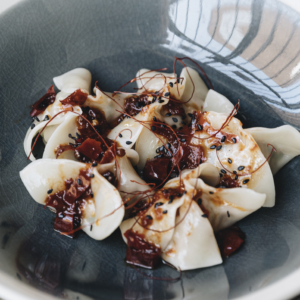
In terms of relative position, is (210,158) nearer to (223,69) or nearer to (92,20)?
(223,69)

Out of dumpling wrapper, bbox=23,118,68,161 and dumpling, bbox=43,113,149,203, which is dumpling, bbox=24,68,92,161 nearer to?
dumpling wrapper, bbox=23,118,68,161

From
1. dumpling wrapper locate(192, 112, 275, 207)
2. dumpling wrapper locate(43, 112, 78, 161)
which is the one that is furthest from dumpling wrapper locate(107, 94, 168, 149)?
dumpling wrapper locate(192, 112, 275, 207)

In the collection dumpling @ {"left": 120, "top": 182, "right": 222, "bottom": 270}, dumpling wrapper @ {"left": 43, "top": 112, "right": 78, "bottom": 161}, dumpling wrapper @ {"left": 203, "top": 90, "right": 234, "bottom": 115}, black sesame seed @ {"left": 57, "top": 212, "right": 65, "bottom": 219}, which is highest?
dumpling wrapper @ {"left": 203, "top": 90, "right": 234, "bottom": 115}

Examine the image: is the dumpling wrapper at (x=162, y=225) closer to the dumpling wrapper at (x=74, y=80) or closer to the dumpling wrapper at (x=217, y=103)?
the dumpling wrapper at (x=217, y=103)

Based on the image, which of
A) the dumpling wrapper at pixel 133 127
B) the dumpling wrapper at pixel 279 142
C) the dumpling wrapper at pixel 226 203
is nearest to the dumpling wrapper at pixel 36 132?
the dumpling wrapper at pixel 133 127

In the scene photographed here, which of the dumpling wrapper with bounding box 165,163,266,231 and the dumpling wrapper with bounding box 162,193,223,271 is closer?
the dumpling wrapper with bounding box 162,193,223,271

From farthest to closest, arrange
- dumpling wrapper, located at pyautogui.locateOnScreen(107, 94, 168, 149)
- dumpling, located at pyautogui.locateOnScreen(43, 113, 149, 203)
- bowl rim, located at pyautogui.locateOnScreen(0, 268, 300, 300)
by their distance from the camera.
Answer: dumpling wrapper, located at pyautogui.locateOnScreen(107, 94, 168, 149) → dumpling, located at pyautogui.locateOnScreen(43, 113, 149, 203) → bowl rim, located at pyautogui.locateOnScreen(0, 268, 300, 300)

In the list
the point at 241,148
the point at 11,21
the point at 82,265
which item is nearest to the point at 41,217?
the point at 82,265
